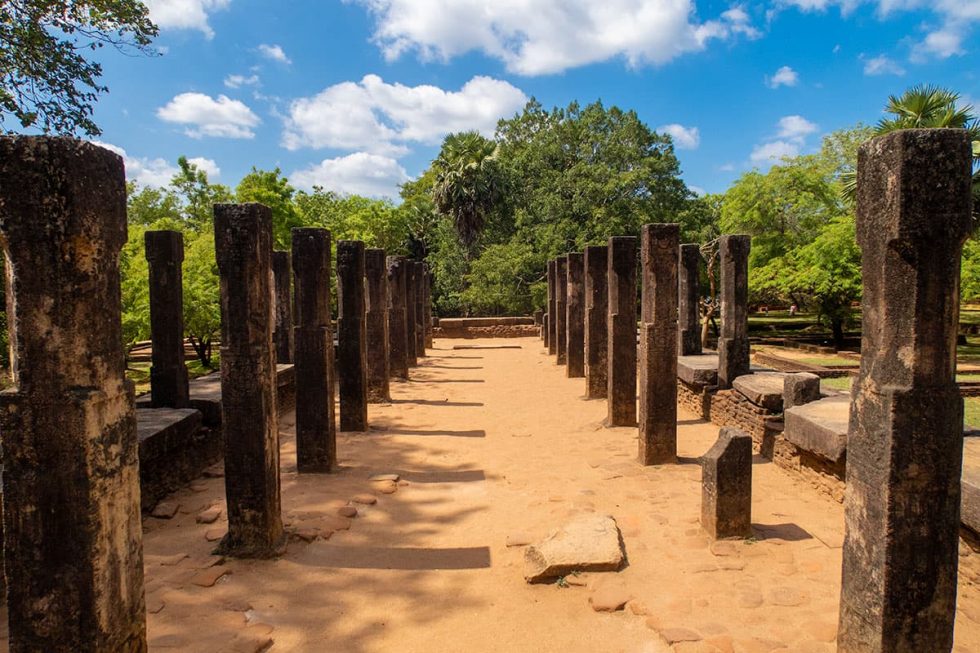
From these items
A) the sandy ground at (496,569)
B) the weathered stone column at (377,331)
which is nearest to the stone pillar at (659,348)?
the sandy ground at (496,569)

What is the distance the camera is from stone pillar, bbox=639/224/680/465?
7.11 metres

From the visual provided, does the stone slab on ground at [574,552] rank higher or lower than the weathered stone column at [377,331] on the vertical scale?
lower

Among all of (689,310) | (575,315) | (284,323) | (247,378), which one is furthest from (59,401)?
(575,315)

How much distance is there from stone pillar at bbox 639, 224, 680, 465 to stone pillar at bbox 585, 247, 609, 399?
415 centimetres

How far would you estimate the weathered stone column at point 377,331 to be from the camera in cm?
1109

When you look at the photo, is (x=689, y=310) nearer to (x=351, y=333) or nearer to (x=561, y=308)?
(x=561, y=308)

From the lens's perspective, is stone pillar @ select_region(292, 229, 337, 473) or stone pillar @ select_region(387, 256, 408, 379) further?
stone pillar @ select_region(387, 256, 408, 379)

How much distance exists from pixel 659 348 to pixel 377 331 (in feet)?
19.5

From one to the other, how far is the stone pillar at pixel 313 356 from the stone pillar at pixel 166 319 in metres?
1.86

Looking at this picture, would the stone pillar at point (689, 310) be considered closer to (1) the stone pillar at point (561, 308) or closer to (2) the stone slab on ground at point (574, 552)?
(1) the stone pillar at point (561, 308)

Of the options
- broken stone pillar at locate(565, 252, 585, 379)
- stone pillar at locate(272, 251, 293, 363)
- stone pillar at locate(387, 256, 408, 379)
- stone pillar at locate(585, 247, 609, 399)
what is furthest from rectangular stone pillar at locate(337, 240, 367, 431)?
broken stone pillar at locate(565, 252, 585, 379)

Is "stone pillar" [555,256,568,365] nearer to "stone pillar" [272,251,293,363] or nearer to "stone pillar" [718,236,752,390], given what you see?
"stone pillar" [718,236,752,390]

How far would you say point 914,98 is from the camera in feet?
44.6

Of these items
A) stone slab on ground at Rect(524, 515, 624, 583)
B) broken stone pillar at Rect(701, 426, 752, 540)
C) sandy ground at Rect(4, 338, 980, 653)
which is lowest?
sandy ground at Rect(4, 338, 980, 653)
